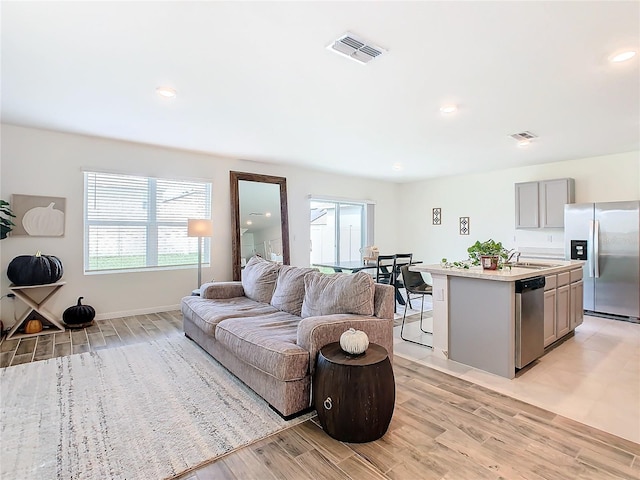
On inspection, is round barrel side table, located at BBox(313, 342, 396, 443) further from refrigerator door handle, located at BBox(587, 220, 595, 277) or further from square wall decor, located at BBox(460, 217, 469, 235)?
square wall decor, located at BBox(460, 217, 469, 235)

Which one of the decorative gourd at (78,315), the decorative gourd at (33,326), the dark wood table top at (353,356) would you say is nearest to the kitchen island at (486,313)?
the dark wood table top at (353,356)

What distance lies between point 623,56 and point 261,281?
3.63 metres

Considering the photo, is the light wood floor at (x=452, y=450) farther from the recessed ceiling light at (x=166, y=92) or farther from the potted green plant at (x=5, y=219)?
the potted green plant at (x=5, y=219)

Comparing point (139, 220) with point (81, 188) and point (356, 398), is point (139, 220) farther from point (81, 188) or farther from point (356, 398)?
point (356, 398)

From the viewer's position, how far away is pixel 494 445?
1967 mm

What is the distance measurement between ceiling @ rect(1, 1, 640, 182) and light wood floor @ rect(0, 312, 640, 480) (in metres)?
2.52

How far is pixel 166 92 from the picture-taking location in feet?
10.2

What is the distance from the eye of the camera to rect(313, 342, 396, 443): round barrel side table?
1949 millimetres

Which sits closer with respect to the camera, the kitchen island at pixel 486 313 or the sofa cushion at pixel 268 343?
the sofa cushion at pixel 268 343

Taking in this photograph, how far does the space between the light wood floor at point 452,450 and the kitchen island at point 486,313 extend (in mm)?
493

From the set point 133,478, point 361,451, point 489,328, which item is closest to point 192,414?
point 133,478

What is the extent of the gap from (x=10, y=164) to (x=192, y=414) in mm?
3985

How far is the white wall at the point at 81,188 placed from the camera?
13.6 ft

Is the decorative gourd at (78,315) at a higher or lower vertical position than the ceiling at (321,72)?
lower
